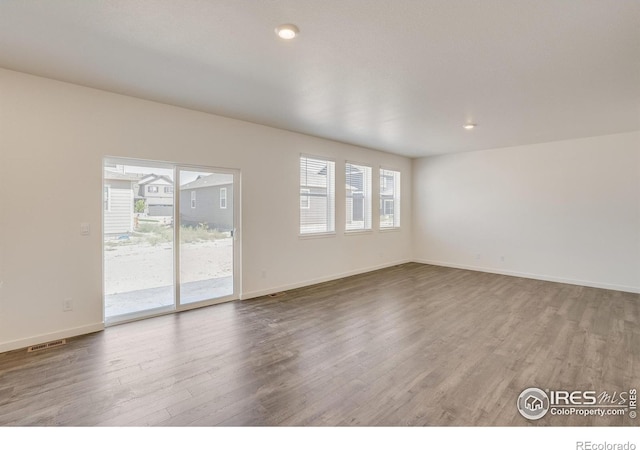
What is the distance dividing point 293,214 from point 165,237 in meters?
2.09

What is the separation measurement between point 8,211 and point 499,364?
4.89 m

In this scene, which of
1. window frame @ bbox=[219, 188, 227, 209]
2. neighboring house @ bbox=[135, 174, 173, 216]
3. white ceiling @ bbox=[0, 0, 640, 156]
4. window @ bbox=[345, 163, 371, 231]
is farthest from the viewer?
window @ bbox=[345, 163, 371, 231]

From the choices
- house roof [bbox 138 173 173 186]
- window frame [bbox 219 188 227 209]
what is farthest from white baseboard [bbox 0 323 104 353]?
window frame [bbox 219 188 227 209]

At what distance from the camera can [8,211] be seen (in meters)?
3.00

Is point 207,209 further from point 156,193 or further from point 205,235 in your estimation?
point 156,193

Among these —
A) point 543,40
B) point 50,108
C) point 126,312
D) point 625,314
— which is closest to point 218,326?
point 126,312

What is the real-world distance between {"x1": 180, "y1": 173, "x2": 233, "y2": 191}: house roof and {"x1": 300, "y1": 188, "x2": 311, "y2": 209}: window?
1.39 meters

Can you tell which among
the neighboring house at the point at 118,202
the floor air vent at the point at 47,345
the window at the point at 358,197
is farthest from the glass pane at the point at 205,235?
the window at the point at 358,197

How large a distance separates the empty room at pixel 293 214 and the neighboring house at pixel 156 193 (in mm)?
24

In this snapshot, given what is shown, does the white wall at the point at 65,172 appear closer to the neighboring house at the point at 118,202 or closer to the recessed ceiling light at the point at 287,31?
the neighboring house at the point at 118,202

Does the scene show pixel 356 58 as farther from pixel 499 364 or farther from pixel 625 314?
pixel 625 314

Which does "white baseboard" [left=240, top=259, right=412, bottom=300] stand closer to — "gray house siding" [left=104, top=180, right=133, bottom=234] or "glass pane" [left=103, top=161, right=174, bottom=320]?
"glass pane" [left=103, top=161, right=174, bottom=320]

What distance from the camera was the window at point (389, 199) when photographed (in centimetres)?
736

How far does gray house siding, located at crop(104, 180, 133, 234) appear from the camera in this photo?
371 centimetres
